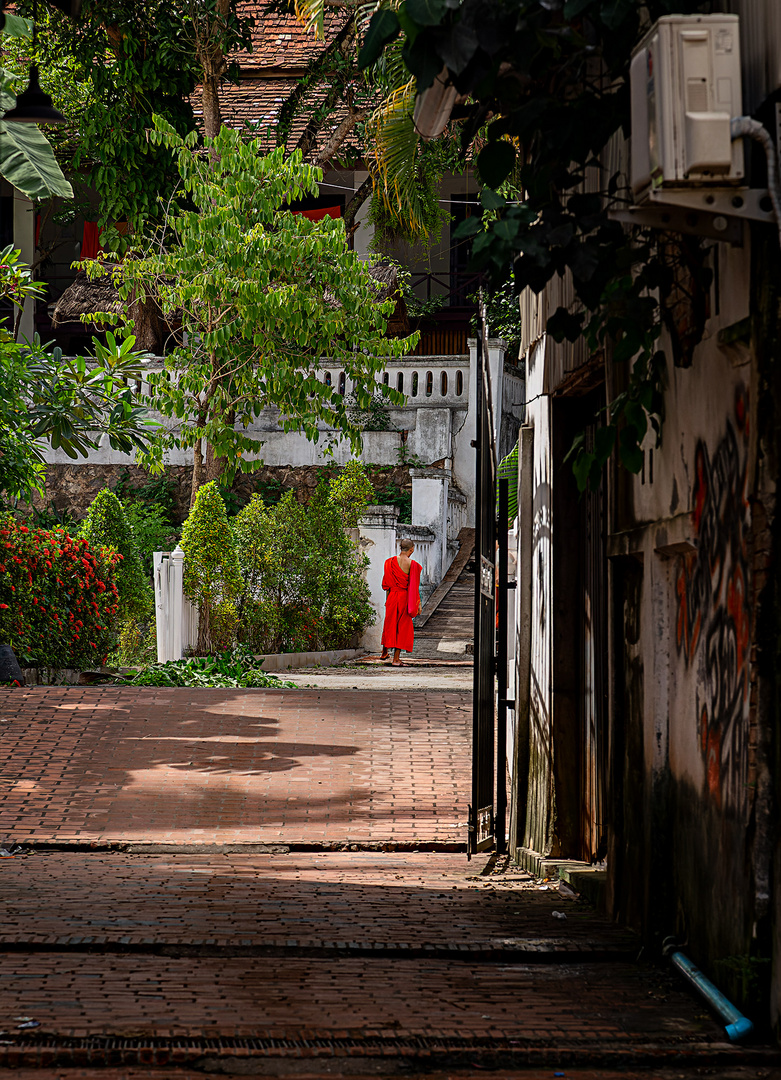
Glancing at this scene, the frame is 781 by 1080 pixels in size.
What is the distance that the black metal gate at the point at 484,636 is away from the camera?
666 centimetres

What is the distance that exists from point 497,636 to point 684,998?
3.49m

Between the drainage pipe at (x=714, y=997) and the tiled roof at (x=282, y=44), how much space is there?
19749 mm

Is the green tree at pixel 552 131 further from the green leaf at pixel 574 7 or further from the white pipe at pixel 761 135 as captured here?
the white pipe at pixel 761 135

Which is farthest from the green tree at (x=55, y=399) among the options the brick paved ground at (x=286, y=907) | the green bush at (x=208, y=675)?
the brick paved ground at (x=286, y=907)

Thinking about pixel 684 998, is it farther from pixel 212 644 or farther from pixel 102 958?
pixel 212 644

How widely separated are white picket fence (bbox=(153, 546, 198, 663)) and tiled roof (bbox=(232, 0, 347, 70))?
10.9 m

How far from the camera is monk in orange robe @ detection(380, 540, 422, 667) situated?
1549cm

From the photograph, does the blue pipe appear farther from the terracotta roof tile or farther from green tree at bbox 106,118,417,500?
the terracotta roof tile

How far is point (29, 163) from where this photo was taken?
6602 millimetres

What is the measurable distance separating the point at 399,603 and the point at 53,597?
469 cm

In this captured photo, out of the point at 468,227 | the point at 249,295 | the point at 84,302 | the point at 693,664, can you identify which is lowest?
the point at 693,664

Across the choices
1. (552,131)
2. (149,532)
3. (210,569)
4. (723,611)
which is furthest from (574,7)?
(149,532)

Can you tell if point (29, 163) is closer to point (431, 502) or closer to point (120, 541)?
point (120, 541)

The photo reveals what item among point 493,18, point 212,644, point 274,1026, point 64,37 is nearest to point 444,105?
point 493,18
